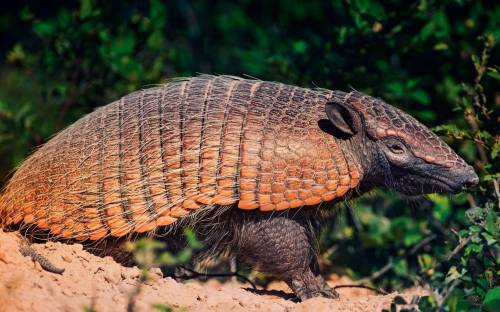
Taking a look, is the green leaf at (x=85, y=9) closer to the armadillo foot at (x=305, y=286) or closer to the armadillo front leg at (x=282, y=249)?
the armadillo front leg at (x=282, y=249)

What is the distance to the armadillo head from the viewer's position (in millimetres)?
5848

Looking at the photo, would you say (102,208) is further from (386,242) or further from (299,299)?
(386,242)

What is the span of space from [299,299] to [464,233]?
1.34 m

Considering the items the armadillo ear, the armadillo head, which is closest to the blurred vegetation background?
the armadillo head

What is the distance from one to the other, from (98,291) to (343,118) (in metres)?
2.19

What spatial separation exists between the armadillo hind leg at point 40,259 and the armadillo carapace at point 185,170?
475mm

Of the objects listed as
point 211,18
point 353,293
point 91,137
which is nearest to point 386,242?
point 353,293

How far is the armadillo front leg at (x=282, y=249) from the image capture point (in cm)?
589

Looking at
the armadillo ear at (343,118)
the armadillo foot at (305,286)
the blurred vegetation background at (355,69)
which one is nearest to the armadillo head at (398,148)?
the armadillo ear at (343,118)

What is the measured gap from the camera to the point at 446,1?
27.4 ft

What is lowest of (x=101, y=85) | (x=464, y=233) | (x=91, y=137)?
(x=101, y=85)

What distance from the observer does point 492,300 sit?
4.87m

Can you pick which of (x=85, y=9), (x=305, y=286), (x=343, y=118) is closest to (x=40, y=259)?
(x=305, y=286)

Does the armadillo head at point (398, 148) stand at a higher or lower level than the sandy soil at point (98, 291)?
higher
